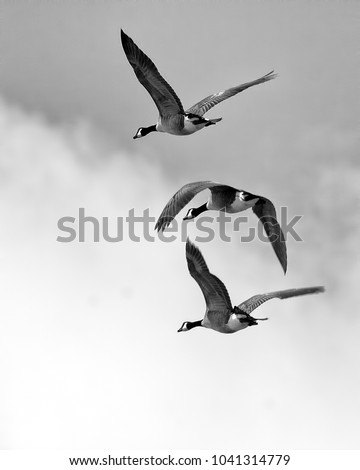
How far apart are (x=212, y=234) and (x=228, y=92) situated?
159 centimetres

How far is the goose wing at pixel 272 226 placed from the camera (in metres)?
13.0

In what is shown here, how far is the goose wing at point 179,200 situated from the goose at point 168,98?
74cm

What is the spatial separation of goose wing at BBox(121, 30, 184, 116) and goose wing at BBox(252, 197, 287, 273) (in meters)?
1.28

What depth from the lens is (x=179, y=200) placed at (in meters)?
12.0

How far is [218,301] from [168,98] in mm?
2042

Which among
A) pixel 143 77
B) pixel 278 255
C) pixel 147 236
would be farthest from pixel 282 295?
pixel 143 77

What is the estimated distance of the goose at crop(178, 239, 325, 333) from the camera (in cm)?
1196

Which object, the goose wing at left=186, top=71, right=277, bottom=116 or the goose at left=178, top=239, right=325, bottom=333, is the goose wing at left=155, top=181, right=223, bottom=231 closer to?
the goose at left=178, top=239, right=325, bottom=333

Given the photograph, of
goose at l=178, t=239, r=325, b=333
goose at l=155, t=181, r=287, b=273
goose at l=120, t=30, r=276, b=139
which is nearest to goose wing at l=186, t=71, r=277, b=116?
goose at l=120, t=30, r=276, b=139

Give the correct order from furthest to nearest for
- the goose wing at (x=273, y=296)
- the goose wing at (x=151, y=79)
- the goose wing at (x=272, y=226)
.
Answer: the goose wing at (x=272, y=226) < the goose wing at (x=273, y=296) < the goose wing at (x=151, y=79)

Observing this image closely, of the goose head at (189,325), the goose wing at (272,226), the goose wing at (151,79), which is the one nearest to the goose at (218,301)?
the goose head at (189,325)

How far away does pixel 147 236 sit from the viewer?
1251 cm

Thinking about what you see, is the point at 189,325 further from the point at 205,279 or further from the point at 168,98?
the point at 168,98

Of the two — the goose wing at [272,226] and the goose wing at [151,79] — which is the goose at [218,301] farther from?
the goose wing at [151,79]
